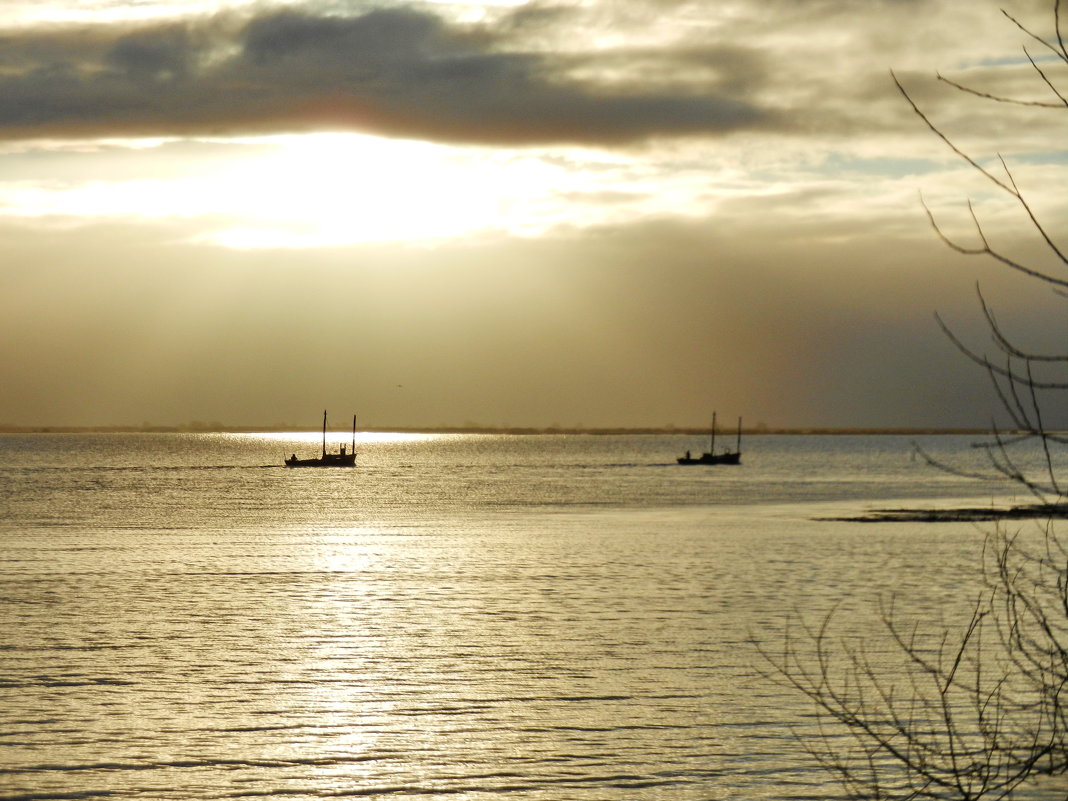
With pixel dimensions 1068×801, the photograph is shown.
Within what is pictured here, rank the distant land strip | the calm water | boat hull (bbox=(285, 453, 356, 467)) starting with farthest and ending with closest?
1. boat hull (bbox=(285, 453, 356, 467))
2. the distant land strip
3. the calm water

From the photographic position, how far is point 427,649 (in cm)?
3162

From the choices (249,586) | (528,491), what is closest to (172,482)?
(528,491)

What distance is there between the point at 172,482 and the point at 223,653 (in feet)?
382

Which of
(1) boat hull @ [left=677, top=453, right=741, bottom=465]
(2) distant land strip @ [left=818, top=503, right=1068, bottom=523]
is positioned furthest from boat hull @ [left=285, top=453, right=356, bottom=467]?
(2) distant land strip @ [left=818, top=503, right=1068, bottom=523]

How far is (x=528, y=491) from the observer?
123m

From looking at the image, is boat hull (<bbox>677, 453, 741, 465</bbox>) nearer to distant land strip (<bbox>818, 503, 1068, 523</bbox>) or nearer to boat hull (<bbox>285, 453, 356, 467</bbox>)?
boat hull (<bbox>285, 453, 356, 467</bbox>)

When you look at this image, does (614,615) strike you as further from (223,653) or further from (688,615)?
(223,653)

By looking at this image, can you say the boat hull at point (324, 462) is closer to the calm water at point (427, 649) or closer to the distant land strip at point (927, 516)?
the calm water at point (427, 649)

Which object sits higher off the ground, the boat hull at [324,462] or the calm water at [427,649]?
the calm water at [427,649]

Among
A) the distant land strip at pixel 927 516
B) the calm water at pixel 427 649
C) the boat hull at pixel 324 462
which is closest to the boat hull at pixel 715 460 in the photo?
the boat hull at pixel 324 462

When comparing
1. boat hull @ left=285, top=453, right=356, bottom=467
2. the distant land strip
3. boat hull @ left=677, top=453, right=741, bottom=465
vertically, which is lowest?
boat hull @ left=285, top=453, right=356, bottom=467

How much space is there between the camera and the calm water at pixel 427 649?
65.4ft

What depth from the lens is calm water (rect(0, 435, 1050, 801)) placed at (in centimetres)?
1994

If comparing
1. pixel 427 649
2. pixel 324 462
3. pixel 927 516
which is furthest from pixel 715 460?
pixel 427 649
